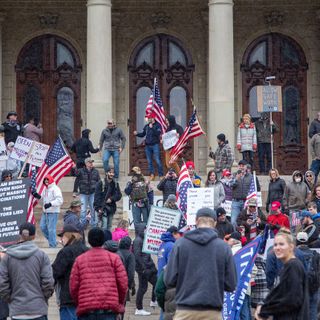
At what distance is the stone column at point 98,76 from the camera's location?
96.0 ft

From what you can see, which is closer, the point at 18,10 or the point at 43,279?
the point at 43,279

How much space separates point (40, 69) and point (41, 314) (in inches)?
843

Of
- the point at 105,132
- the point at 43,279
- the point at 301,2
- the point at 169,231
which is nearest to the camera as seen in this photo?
the point at 43,279

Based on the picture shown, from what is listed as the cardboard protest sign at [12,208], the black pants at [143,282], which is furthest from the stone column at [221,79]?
the cardboard protest sign at [12,208]

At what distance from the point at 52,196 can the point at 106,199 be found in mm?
1436

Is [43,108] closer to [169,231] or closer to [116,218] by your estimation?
[116,218]

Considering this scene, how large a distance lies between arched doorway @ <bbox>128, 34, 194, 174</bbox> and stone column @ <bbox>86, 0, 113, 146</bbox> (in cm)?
428

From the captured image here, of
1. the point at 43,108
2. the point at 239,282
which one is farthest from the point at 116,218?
→ the point at 239,282

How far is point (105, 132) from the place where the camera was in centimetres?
2773

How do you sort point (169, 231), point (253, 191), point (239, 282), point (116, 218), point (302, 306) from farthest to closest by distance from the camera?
point (116, 218) < point (253, 191) < point (169, 231) < point (239, 282) < point (302, 306)

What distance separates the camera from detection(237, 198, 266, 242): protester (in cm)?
1880

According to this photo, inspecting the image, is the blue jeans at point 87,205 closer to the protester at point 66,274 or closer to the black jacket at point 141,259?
the black jacket at point 141,259

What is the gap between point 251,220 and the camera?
19.8m

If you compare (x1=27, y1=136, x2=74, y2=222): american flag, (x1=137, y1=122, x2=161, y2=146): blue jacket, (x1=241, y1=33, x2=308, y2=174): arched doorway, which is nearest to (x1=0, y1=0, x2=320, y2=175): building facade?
(x1=241, y1=33, x2=308, y2=174): arched doorway
